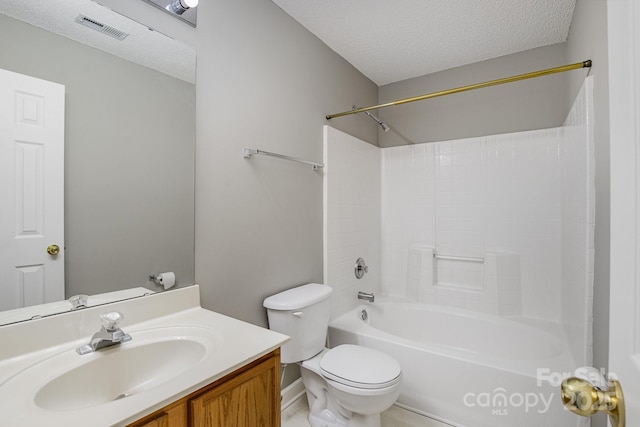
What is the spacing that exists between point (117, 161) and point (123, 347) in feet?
2.23

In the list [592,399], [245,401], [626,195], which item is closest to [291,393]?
[245,401]

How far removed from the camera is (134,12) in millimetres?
1199

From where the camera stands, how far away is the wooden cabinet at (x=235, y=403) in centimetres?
78

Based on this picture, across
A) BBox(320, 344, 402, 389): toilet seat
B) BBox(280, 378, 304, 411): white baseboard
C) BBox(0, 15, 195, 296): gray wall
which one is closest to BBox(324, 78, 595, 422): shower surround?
BBox(320, 344, 402, 389): toilet seat

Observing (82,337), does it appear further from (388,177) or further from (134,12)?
(388,177)

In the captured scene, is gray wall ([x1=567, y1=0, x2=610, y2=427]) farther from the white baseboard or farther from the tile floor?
the white baseboard

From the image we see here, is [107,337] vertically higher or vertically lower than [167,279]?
lower

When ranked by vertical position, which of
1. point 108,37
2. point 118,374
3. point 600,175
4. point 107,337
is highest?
point 108,37

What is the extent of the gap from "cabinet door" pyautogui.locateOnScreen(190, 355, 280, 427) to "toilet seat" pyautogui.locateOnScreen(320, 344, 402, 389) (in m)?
0.52

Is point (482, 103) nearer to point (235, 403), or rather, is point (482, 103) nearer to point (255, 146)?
point (255, 146)

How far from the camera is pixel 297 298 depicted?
174 cm

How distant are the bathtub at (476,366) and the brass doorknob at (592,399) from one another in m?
1.34

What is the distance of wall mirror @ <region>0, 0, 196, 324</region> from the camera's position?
101cm

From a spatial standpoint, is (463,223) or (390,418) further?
(463,223)
